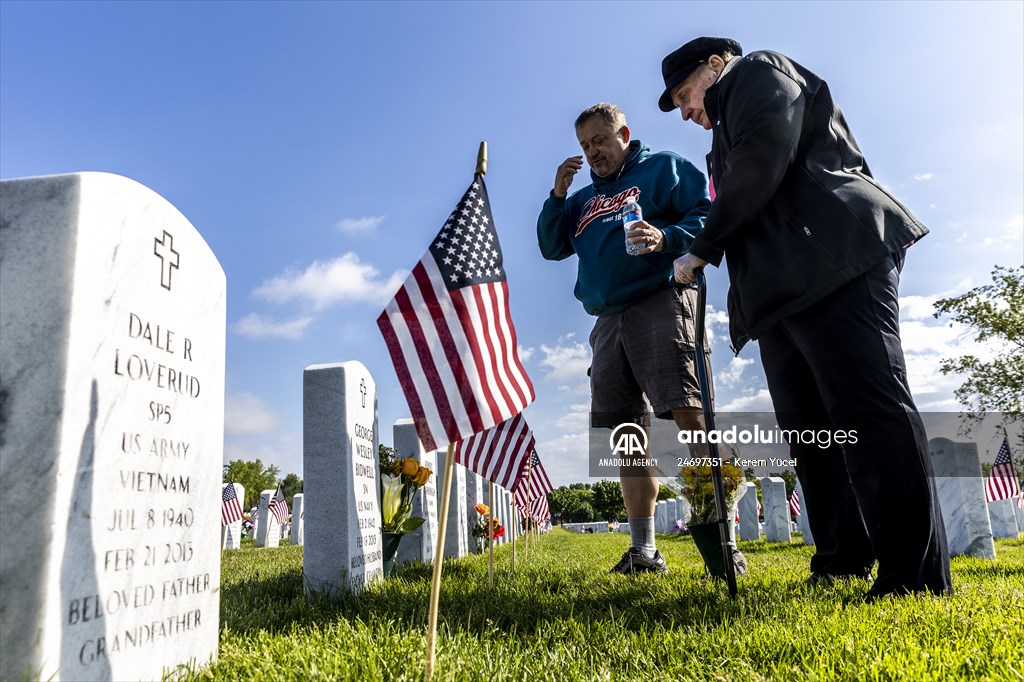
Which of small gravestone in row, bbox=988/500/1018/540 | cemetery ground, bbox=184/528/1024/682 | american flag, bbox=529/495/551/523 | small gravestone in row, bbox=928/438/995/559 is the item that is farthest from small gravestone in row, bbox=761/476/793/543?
cemetery ground, bbox=184/528/1024/682

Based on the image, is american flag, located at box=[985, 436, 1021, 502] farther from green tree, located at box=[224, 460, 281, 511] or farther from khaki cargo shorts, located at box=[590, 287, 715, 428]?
green tree, located at box=[224, 460, 281, 511]

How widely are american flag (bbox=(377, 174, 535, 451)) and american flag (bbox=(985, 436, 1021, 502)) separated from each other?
16.0 metres

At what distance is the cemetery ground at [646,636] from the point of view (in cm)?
187

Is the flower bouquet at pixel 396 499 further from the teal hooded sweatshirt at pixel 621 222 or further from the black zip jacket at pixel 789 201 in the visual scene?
the black zip jacket at pixel 789 201

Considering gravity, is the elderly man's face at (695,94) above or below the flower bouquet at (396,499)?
above

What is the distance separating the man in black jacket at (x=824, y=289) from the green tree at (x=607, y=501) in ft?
247

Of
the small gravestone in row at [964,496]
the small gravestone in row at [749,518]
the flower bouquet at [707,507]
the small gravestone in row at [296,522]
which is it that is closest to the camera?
the flower bouquet at [707,507]

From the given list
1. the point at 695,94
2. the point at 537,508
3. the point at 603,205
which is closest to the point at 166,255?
the point at 695,94

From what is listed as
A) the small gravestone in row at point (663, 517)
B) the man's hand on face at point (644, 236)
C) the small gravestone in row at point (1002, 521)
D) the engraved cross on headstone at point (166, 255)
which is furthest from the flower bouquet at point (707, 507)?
the small gravestone in row at point (663, 517)

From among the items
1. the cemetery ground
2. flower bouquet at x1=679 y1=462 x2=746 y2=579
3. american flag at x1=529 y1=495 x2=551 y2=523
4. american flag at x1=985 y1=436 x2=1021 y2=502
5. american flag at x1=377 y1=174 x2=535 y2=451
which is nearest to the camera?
the cemetery ground

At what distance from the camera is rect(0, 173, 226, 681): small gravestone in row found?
1625 mm

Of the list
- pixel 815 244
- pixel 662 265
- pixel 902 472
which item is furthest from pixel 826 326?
pixel 662 265

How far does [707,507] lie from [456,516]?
458 centimetres

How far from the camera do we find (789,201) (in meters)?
2.95
